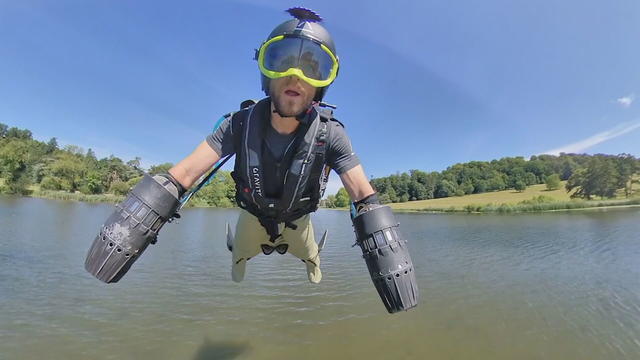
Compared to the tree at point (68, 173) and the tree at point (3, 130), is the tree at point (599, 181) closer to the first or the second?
the tree at point (68, 173)

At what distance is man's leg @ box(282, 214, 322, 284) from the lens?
4469 millimetres

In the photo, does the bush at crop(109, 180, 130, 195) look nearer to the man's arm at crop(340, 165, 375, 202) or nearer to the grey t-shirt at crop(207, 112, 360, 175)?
the grey t-shirt at crop(207, 112, 360, 175)

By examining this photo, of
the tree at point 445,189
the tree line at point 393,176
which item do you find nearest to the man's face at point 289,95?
the tree line at point 393,176

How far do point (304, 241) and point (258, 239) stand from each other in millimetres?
659

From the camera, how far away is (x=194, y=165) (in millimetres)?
2867

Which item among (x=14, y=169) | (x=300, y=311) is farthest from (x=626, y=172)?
(x=14, y=169)

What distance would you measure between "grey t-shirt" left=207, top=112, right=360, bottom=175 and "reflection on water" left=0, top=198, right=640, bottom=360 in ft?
16.5

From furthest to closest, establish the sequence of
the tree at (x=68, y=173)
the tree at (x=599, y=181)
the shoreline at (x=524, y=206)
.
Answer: the tree at (x=68, y=173)
the tree at (x=599, y=181)
the shoreline at (x=524, y=206)

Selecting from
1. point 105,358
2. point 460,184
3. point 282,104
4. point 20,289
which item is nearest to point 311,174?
point 282,104

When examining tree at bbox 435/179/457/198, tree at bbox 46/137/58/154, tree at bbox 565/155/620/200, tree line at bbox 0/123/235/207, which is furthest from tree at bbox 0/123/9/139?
tree at bbox 565/155/620/200

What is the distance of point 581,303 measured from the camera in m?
9.88

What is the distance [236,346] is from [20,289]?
743cm

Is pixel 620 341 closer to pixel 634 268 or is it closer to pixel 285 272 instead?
pixel 634 268

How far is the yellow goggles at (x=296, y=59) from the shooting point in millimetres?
2672
